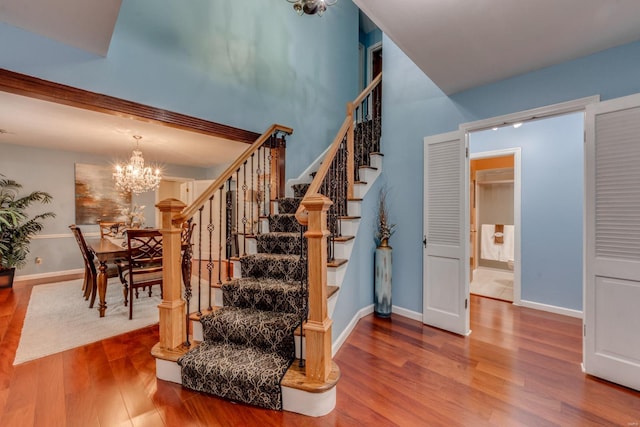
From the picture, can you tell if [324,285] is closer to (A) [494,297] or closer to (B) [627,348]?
(B) [627,348]

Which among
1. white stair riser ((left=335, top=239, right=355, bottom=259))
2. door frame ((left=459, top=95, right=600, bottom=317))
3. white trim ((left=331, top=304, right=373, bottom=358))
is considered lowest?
white trim ((left=331, top=304, right=373, bottom=358))

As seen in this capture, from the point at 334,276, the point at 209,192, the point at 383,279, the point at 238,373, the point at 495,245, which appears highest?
the point at 209,192

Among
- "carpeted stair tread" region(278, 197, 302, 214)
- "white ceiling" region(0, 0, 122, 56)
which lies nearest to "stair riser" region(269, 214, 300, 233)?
"carpeted stair tread" region(278, 197, 302, 214)

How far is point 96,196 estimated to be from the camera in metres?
5.52

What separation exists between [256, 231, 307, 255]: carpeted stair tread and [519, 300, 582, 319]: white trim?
120 inches

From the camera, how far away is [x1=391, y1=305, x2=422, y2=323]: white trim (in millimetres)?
3102

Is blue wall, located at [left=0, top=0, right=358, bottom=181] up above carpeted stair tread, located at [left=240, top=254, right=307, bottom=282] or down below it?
above

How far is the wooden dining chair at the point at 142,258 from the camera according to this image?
303 cm

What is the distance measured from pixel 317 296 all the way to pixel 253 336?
26.3 inches

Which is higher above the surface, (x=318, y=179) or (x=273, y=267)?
(x=318, y=179)

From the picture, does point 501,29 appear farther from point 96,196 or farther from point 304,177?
point 96,196

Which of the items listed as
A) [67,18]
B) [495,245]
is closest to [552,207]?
[495,245]

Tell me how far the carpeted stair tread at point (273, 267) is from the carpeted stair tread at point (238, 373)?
2.29ft

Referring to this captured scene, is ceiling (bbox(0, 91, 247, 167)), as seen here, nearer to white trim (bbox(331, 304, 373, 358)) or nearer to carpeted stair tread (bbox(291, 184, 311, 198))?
carpeted stair tread (bbox(291, 184, 311, 198))
